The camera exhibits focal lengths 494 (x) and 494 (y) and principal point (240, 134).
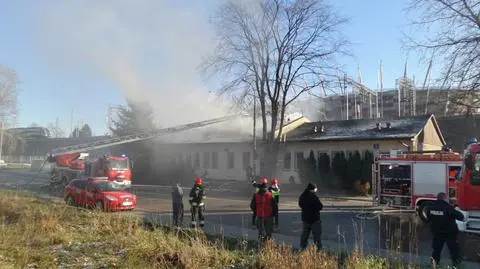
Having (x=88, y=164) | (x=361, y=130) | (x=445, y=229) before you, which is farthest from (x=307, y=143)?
(x=445, y=229)

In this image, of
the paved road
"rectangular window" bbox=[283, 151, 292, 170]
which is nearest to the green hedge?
"rectangular window" bbox=[283, 151, 292, 170]

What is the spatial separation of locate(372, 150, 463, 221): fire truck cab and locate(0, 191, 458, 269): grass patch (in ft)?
30.4

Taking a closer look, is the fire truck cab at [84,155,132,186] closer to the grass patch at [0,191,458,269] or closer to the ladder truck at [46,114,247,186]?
the ladder truck at [46,114,247,186]

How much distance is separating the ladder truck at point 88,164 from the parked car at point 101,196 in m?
6.17

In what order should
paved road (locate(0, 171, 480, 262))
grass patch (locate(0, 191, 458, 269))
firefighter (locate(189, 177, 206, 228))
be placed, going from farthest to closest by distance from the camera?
firefighter (locate(189, 177, 206, 228)) < paved road (locate(0, 171, 480, 262)) < grass patch (locate(0, 191, 458, 269))

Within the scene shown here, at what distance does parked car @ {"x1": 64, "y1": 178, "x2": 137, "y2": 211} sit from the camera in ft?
63.7

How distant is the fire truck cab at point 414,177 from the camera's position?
17297 millimetres

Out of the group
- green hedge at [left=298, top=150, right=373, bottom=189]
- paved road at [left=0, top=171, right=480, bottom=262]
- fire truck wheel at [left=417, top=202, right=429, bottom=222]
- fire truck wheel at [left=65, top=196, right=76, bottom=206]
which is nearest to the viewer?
paved road at [left=0, top=171, right=480, bottom=262]

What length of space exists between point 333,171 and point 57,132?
10025 centimetres

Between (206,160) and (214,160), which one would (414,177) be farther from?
(206,160)

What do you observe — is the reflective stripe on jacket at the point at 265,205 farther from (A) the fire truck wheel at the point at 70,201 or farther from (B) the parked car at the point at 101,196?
(A) the fire truck wheel at the point at 70,201

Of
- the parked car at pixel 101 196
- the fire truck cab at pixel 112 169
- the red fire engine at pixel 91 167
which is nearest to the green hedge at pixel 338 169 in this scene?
the red fire engine at pixel 91 167

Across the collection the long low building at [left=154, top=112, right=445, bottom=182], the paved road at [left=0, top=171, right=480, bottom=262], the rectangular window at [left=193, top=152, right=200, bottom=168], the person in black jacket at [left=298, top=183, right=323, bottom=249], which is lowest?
the paved road at [left=0, top=171, right=480, bottom=262]

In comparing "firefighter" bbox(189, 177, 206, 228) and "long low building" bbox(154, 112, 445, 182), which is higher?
"long low building" bbox(154, 112, 445, 182)
